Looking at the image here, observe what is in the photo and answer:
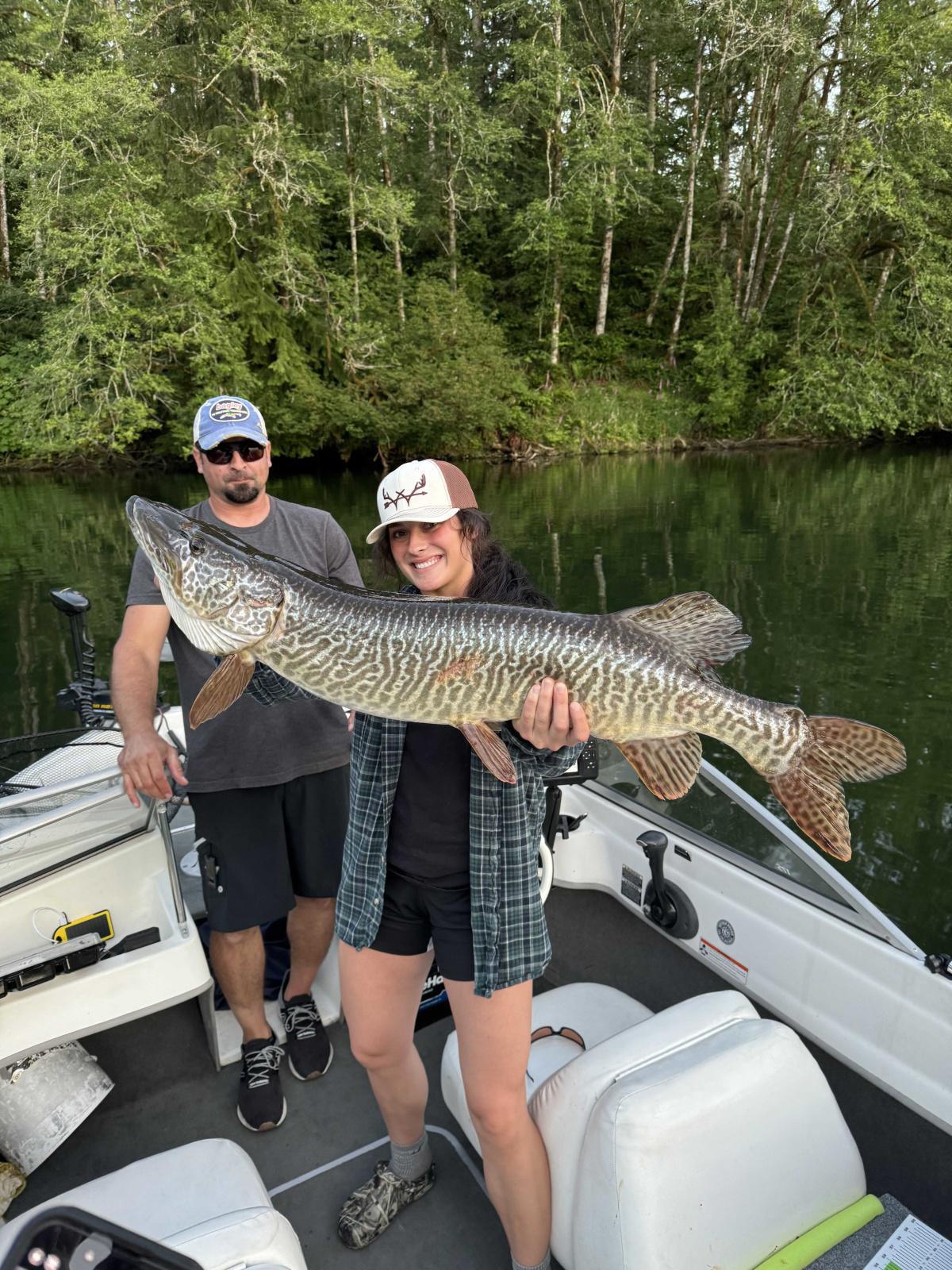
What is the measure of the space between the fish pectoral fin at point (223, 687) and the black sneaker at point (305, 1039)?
1.39 metres

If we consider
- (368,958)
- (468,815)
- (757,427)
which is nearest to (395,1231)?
(368,958)

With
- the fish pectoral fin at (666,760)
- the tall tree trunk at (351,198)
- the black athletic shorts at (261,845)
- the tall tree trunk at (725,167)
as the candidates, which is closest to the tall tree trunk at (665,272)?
the tall tree trunk at (725,167)

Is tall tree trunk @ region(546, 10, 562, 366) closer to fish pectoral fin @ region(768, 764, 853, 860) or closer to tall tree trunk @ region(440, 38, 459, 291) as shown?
tall tree trunk @ region(440, 38, 459, 291)

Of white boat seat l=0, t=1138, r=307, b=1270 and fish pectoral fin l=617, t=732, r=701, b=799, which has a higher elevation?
fish pectoral fin l=617, t=732, r=701, b=799

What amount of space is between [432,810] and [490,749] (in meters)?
0.21

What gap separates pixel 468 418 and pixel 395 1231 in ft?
70.5

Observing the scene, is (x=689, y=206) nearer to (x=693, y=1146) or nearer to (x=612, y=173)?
(x=612, y=173)

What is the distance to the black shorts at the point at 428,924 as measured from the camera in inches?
65.7

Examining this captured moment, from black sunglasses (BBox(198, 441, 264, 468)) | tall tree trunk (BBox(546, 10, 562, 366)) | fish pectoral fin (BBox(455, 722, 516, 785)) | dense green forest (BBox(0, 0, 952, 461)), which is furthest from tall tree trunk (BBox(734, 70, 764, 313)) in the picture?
fish pectoral fin (BBox(455, 722, 516, 785))

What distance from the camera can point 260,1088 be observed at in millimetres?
2529

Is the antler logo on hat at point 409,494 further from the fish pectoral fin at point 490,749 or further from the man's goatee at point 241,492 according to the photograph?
the man's goatee at point 241,492

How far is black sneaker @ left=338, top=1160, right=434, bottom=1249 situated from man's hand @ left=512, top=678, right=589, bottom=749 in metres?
1.36

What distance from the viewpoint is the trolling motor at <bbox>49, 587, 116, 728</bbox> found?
3283 millimetres

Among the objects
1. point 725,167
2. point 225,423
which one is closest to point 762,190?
point 725,167
